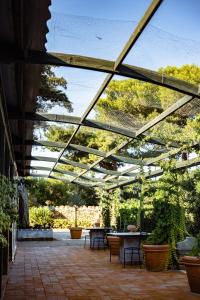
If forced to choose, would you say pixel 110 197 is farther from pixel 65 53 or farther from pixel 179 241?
pixel 65 53

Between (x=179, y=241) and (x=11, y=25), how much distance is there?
6207mm

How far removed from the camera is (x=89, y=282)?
21.9 ft

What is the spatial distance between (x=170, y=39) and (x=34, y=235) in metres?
12.9

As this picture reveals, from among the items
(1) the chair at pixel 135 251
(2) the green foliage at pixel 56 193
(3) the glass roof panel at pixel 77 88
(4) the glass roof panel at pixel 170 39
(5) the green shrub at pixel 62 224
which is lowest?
(5) the green shrub at pixel 62 224

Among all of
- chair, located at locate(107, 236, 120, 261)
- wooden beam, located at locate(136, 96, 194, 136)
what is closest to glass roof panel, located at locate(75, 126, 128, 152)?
wooden beam, located at locate(136, 96, 194, 136)

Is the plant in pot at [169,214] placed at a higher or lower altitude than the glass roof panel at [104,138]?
lower

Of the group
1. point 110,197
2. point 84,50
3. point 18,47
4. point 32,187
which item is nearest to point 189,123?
point 84,50

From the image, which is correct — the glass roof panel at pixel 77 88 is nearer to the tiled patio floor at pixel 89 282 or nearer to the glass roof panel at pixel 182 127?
the glass roof panel at pixel 182 127

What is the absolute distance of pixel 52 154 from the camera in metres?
12.3

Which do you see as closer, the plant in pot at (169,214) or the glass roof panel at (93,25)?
the glass roof panel at (93,25)

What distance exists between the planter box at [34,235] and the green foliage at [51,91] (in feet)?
32.1

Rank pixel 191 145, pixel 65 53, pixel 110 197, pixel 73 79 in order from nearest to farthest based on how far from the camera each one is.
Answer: pixel 65 53, pixel 73 79, pixel 191 145, pixel 110 197

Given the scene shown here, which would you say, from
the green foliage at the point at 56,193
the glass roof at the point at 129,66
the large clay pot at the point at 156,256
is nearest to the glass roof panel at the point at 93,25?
the glass roof at the point at 129,66

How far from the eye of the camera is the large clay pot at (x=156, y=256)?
7.86m
